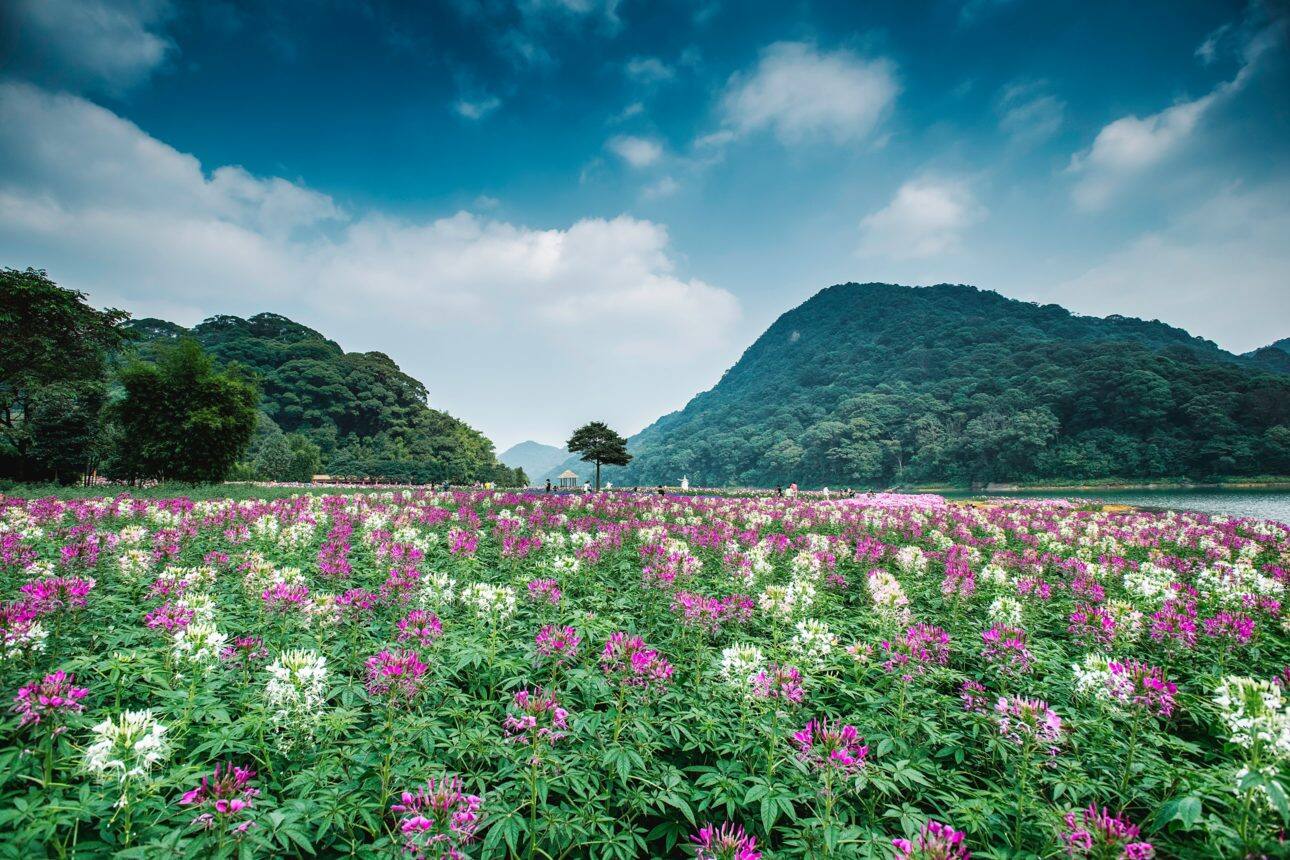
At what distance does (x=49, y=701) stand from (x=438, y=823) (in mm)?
2281

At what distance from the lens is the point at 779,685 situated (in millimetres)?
3564

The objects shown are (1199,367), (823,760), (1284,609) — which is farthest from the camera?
(1199,367)

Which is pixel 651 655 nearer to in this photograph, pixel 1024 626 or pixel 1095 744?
pixel 1095 744

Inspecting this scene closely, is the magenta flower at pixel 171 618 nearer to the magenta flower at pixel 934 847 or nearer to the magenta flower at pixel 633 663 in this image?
the magenta flower at pixel 633 663

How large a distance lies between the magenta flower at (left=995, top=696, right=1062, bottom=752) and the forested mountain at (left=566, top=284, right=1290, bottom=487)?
251 feet

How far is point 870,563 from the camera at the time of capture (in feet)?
32.3

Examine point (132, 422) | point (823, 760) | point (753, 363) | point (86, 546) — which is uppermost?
point (753, 363)

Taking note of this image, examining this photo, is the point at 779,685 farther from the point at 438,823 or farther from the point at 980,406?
the point at 980,406

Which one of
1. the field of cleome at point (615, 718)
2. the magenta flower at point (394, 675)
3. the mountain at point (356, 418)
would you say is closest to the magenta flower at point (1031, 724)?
the field of cleome at point (615, 718)

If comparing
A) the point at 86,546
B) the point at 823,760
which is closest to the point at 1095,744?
the point at 823,760

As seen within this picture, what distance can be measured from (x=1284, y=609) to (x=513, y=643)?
10093 mm

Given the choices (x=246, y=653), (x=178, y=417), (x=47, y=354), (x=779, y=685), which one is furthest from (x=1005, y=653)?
(x=47, y=354)

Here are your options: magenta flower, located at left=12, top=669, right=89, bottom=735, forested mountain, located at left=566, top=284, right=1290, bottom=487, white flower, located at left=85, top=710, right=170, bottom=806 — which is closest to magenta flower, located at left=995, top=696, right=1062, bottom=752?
white flower, located at left=85, top=710, right=170, bottom=806

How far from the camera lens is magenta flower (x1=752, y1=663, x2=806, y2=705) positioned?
3.49 m
